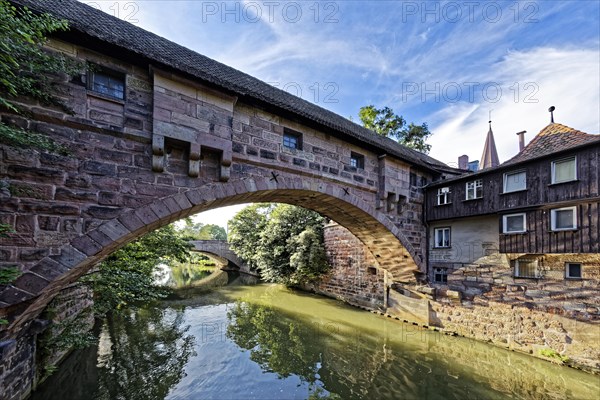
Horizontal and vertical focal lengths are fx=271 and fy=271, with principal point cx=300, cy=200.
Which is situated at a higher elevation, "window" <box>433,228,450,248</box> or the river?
"window" <box>433,228,450,248</box>

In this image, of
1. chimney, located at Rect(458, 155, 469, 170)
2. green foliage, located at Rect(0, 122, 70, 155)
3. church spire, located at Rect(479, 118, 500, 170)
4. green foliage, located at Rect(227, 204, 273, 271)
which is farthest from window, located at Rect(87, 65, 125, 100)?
church spire, located at Rect(479, 118, 500, 170)

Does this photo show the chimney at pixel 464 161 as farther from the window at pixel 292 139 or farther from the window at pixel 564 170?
the window at pixel 292 139

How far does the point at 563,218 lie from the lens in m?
6.62

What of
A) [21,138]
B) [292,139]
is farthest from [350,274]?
[21,138]

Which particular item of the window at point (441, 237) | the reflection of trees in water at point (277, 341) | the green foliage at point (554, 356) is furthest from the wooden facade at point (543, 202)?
the reflection of trees in water at point (277, 341)

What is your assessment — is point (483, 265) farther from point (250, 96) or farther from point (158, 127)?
point (158, 127)

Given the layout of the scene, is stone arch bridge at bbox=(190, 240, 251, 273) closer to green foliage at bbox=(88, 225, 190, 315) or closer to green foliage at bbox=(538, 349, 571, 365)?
green foliage at bbox=(88, 225, 190, 315)

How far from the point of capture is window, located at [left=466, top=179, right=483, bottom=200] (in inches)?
329

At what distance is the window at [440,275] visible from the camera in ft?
31.0

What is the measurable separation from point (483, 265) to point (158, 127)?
933cm

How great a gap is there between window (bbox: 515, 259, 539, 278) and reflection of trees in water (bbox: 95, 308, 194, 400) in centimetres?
885

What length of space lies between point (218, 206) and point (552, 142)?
28.7ft

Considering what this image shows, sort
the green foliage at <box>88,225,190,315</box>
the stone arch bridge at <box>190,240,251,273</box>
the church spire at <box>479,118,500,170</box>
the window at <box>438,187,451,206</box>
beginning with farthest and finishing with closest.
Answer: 1. the stone arch bridge at <box>190,240,251,273</box>
2. the church spire at <box>479,118,500,170</box>
3. the window at <box>438,187,451,206</box>
4. the green foliage at <box>88,225,190,315</box>

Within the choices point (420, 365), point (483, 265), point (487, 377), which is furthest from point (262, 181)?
point (483, 265)
